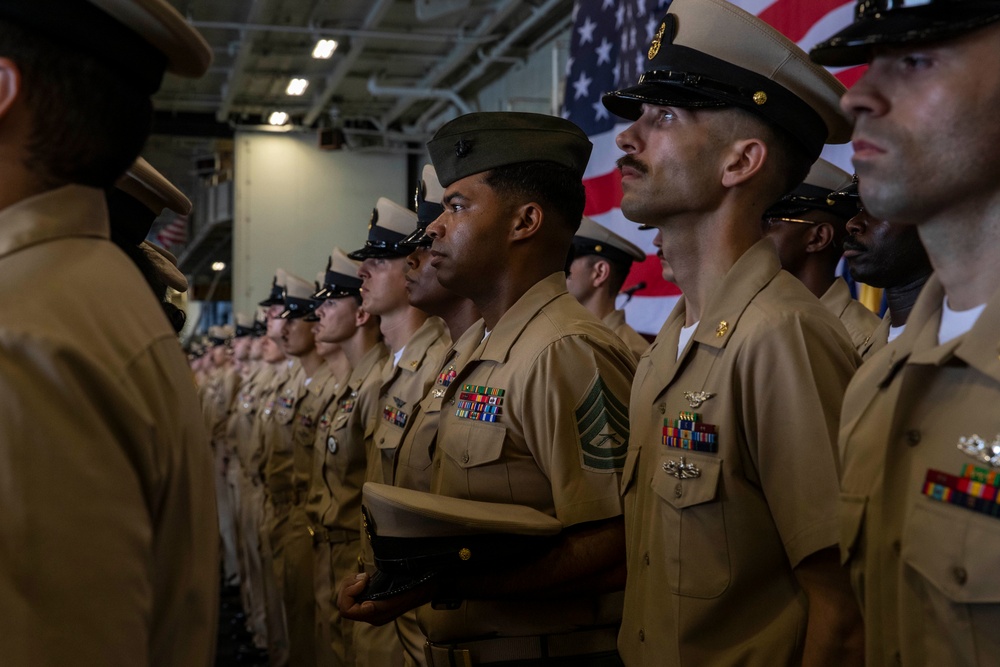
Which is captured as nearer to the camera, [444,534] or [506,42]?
[444,534]

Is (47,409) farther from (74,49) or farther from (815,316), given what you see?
(815,316)

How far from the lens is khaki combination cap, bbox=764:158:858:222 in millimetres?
3373

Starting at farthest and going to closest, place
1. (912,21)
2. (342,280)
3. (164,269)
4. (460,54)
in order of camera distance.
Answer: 1. (460,54)
2. (342,280)
3. (164,269)
4. (912,21)

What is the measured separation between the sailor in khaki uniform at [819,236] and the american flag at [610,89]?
265 centimetres

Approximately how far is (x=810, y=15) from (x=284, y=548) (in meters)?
3.96

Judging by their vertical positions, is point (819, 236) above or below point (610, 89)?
below

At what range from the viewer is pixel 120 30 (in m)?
1.18

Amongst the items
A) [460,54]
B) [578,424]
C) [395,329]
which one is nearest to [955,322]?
[578,424]

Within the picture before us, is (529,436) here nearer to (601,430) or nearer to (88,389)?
(601,430)

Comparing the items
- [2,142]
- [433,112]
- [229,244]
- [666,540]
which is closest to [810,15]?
[666,540]

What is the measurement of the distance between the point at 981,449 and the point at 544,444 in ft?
3.86

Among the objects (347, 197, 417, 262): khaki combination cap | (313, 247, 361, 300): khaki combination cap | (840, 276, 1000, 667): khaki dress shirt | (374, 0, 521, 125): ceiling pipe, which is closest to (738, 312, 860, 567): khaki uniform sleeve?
(840, 276, 1000, 667): khaki dress shirt

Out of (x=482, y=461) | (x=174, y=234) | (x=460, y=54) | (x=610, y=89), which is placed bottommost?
(x=482, y=461)

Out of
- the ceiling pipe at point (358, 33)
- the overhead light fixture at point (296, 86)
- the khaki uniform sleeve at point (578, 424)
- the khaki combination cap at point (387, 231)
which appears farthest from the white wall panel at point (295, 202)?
the khaki uniform sleeve at point (578, 424)
